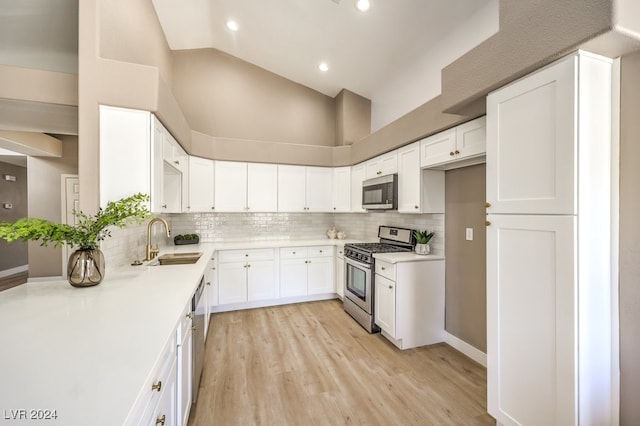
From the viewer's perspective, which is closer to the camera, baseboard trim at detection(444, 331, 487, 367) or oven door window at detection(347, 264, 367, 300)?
baseboard trim at detection(444, 331, 487, 367)

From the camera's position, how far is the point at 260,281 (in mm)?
3744

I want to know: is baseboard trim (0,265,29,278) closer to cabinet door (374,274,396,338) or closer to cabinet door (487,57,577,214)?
cabinet door (374,274,396,338)

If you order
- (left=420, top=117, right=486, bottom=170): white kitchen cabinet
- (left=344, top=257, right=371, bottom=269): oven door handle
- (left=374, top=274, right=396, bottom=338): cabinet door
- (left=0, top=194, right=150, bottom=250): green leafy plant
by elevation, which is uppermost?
(left=420, top=117, right=486, bottom=170): white kitchen cabinet

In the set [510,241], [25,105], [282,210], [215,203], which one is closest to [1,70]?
[25,105]

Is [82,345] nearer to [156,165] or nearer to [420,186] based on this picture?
[156,165]

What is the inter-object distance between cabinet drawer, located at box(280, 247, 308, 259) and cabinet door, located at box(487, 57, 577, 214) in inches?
108

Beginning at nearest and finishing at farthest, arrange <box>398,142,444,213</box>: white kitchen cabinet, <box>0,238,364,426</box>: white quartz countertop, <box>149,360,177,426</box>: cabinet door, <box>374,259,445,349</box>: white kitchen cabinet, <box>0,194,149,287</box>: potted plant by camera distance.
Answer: <box>0,238,364,426</box>: white quartz countertop < <box>149,360,177,426</box>: cabinet door < <box>0,194,149,287</box>: potted plant < <box>374,259,445,349</box>: white kitchen cabinet < <box>398,142,444,213</box>: white kitchen cabinet

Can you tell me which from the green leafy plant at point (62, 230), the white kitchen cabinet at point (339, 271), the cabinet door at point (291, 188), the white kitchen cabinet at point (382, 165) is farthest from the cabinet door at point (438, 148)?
the green leafy plant at point (62, 230)

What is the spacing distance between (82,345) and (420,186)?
278cm

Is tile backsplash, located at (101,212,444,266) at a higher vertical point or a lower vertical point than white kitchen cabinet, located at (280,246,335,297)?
higher

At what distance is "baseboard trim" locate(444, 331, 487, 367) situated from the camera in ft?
7.97

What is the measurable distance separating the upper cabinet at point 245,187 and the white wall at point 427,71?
76.4 inches

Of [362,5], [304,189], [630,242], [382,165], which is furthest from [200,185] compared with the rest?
[630,242]

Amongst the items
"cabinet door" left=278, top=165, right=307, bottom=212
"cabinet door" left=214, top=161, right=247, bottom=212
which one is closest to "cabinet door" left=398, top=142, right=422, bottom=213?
"cabinet door" left=278, top=165, right=307, bottom=212
